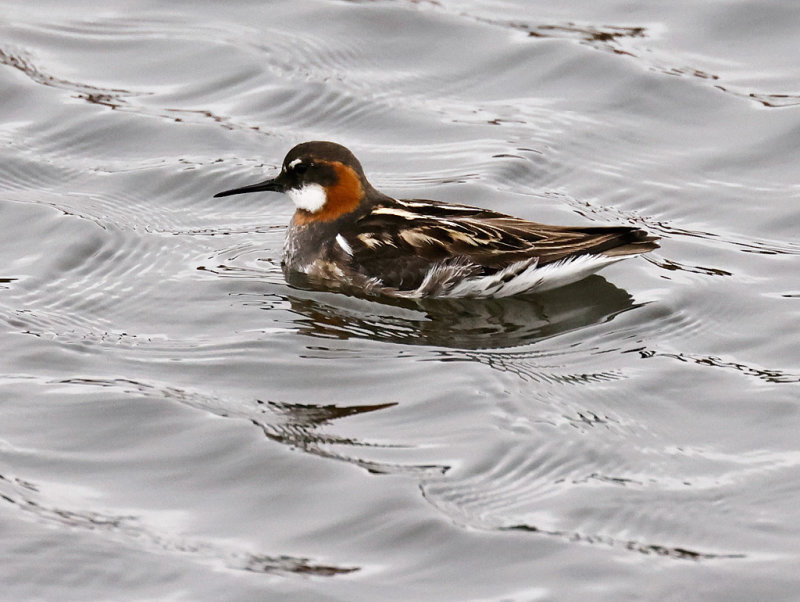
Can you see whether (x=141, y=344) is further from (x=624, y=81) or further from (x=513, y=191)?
(x=624, y=81)

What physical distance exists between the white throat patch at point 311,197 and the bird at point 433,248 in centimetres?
7

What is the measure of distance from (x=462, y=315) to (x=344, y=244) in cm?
116

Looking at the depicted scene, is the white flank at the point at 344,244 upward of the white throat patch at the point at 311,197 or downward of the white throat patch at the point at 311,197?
downward

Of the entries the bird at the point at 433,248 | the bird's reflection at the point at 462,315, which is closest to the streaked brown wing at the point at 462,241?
the bird at the point at 433,248

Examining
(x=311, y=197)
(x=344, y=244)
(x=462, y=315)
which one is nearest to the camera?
(x=462, y=315)

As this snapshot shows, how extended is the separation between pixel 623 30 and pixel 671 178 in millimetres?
2988

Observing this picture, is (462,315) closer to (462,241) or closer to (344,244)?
(462,241)

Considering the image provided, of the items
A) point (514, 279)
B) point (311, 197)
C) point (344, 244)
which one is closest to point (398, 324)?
point (514, 279)

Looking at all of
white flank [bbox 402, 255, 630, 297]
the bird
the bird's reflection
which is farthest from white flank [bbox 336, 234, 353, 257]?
white flank [bbox 402, 255, 630, 297]

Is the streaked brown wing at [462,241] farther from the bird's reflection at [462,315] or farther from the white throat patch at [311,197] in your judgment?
the white throat patch at [311,197]

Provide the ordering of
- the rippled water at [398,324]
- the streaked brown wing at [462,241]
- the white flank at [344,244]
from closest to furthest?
the rippled water at [398,324]
the streaked brown wing at [462,241]
the white flank at [344,244]

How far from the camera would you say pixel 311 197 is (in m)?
11.1

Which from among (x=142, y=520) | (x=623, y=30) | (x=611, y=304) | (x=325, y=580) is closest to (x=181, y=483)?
(x=142, y=520)

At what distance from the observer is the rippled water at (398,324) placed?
7.10 meters
